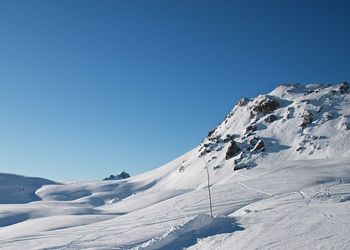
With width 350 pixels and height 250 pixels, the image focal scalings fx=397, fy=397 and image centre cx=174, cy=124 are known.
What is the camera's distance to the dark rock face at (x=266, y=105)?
88.2m

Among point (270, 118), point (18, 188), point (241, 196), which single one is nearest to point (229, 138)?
point (270, 118)

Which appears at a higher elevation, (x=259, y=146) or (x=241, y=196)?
(x=259, y=146)

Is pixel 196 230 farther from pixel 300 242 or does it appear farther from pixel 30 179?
pixel 30 179

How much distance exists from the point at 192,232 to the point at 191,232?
51mm

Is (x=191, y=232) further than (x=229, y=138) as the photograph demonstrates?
No

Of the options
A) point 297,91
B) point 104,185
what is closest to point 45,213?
point 104,185

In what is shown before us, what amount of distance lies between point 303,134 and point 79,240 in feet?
189

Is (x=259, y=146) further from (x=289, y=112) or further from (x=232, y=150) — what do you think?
(x=289, y=112)

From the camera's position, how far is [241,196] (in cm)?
3316

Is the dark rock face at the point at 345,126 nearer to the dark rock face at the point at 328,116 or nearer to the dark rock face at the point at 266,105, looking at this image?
the dark rock face at the point at 328,116

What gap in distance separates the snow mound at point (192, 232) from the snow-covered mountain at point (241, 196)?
0.05 metres

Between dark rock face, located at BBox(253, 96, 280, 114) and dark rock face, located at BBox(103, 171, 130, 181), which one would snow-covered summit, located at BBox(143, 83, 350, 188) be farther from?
dark rock face, located at BBox(103, 171, 130, 181)

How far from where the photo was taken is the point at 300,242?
50.0 ft

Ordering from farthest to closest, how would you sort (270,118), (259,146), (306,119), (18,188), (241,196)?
(18,188)
(270,118)
(306,119)
(259,146)
(241,196)
